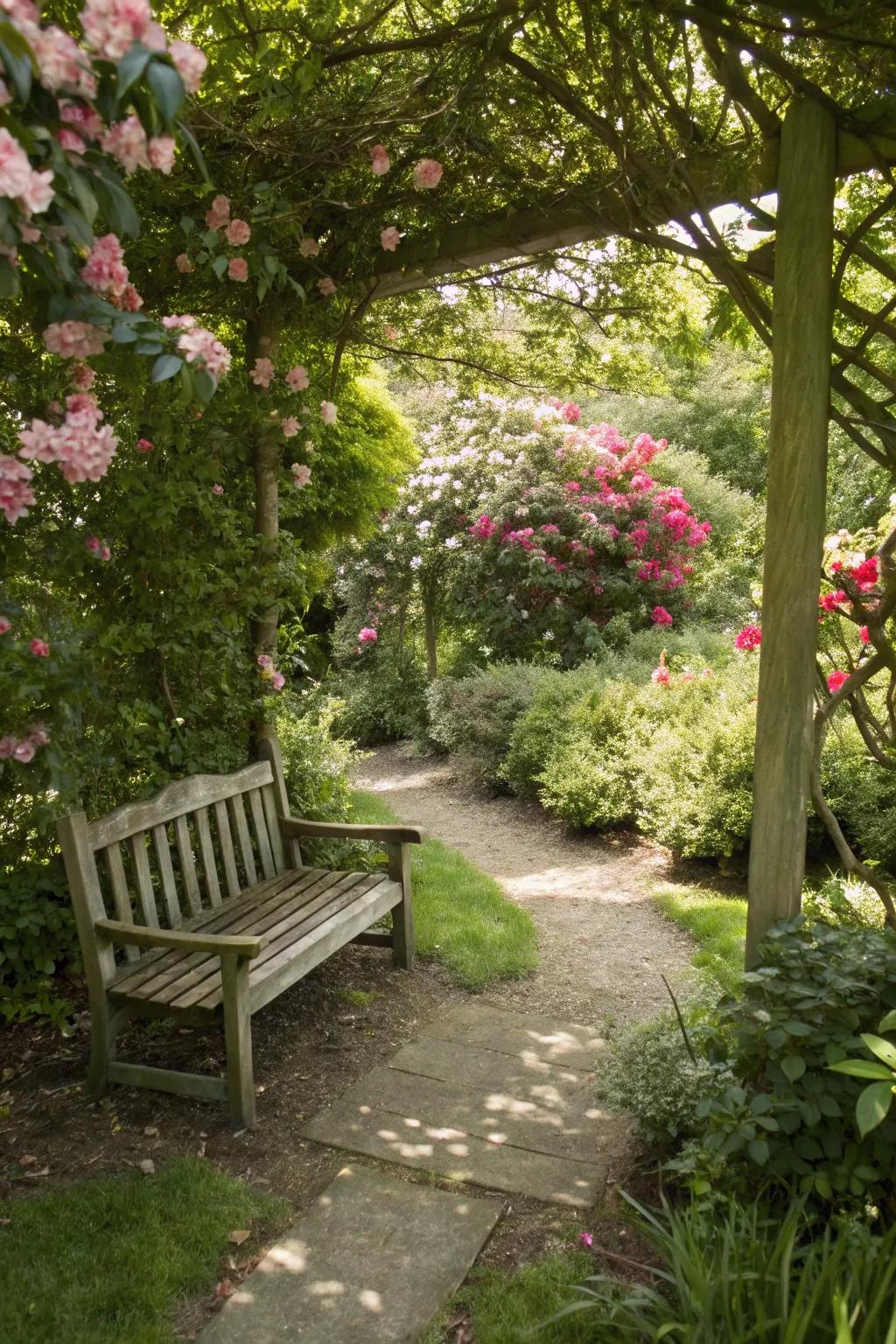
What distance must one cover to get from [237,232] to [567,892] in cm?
378

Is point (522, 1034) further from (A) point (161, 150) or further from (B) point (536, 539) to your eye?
(B) point (536, 539)

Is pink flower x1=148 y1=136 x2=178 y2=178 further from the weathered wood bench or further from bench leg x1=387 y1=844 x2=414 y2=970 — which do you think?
bench leg x1=387 y1=844 x2=414 y2=970

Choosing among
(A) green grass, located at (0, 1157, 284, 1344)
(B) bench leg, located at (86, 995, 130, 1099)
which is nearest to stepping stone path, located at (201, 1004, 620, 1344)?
(A) green grass, located at (0, 1157, 284, 1344)

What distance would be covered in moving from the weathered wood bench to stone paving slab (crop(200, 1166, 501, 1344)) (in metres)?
0.58

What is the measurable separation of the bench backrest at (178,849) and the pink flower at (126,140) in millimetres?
2052

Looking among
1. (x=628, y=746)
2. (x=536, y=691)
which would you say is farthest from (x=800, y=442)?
(x=536, y=691)

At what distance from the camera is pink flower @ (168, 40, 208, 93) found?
1.58 m

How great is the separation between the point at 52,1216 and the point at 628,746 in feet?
15.3

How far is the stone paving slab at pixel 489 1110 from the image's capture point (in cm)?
296

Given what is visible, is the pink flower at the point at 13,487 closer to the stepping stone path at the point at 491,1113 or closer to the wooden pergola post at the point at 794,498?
the wooden pergola post at the point at 794,498

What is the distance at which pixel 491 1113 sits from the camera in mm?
3115

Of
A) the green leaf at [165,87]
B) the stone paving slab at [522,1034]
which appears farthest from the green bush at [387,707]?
the green leaf at [165,87]

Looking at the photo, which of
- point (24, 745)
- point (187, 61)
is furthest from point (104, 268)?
point (24, 745)

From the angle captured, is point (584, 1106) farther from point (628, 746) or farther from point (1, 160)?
point (628, 746)
